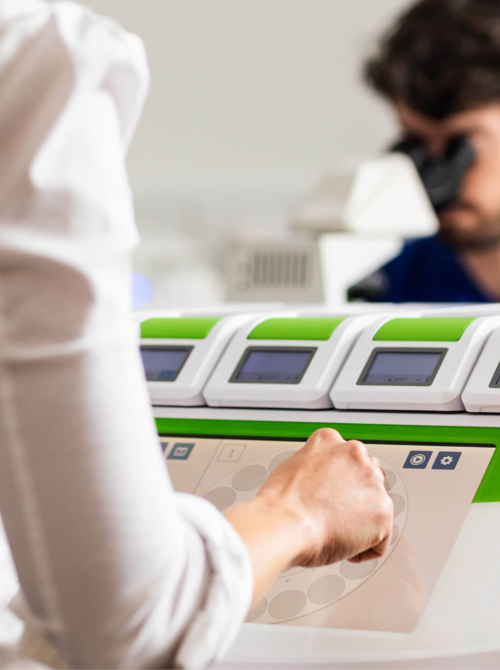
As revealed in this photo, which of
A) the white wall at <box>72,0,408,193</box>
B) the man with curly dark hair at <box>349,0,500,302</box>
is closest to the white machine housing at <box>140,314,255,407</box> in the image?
the man with curly dark hair at <box>349,0,500,302</box>

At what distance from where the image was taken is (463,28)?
226cm

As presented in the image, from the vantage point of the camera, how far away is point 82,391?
1.30 ft

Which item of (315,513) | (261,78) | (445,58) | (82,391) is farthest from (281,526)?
(261,78)

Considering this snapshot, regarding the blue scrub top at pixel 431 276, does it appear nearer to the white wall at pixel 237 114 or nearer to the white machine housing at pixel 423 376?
the white wall at pixel 237 114

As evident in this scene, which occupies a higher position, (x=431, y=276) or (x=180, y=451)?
(x=180, y=451)

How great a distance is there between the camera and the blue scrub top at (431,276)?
7.86 ft

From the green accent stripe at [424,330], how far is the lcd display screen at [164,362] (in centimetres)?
21

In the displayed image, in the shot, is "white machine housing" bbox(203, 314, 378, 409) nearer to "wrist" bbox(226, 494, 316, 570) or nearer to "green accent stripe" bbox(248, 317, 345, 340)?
"green accent stripe" bbox(248, 317, 345, 340)

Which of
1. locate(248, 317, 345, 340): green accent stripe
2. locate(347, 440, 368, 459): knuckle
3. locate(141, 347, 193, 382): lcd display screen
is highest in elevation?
locate(347, 440, 368, 459): knuckle

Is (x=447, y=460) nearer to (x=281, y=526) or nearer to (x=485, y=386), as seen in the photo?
(x=485, y=386)

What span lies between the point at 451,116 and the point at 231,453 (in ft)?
5.31

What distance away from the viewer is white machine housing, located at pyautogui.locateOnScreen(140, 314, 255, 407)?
2.74 ft

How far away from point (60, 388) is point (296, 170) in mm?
3931

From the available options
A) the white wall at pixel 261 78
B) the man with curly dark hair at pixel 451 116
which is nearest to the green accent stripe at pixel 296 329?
the man with curly dark hair at pixel 451 116
